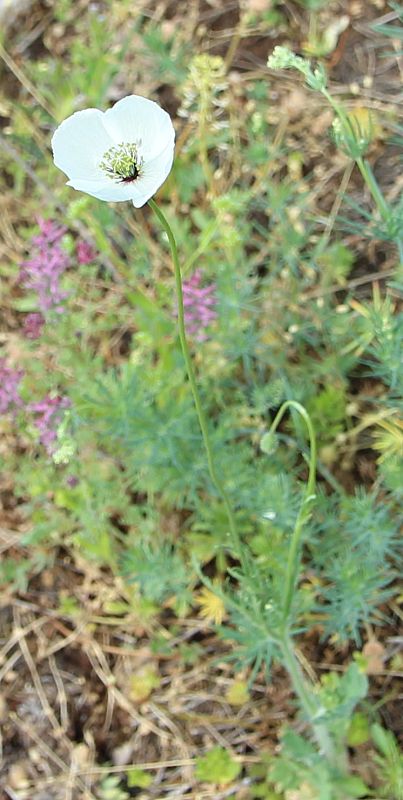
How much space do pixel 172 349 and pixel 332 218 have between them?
1.91 feet

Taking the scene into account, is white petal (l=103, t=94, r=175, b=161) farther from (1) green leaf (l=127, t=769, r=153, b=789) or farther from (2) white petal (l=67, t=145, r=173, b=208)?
(1) green leaf (l=127, t=769, r=153, b=789)

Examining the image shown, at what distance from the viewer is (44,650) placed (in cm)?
227

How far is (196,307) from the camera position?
6.46ft

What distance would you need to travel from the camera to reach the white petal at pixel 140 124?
1250 mm

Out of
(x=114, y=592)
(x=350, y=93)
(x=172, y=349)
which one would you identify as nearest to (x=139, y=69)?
(x=350, y=93)

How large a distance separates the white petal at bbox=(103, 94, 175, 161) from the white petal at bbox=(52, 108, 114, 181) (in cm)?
2

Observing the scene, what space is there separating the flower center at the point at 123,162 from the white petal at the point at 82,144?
0.01 m

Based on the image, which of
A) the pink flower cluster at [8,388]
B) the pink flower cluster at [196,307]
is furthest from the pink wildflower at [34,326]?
the pink flower cluster at [196,307]

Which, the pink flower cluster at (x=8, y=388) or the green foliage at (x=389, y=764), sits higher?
the pink flower cluster at (x=8, y=388)

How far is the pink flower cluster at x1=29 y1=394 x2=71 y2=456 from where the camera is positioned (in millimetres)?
1863

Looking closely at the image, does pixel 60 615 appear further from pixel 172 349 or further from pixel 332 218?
pixel 332 218

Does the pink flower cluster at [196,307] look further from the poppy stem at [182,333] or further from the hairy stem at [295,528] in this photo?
the poppy stem at [182,333]

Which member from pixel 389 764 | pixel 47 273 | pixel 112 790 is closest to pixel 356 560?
pixel 389 764

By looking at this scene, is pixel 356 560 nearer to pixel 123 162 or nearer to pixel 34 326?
pixel 34 326
